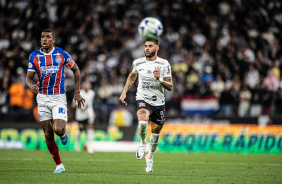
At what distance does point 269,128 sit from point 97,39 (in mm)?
9808

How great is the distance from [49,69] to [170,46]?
15015 millimetres

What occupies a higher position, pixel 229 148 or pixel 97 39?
pixel 97 39

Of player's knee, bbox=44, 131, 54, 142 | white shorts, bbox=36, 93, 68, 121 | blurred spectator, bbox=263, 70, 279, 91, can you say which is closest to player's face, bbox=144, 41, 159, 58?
white shorts, bbox=36, 93, 68, 121

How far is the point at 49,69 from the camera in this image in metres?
10.8

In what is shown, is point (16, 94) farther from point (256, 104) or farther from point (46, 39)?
point (46, 39)

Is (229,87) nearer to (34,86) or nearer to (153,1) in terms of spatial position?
(153,1)

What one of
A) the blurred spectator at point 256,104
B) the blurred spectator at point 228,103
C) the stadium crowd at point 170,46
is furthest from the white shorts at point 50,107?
the blurred spectator at point 256,104

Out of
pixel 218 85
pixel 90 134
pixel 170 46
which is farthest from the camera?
pixel 170 46

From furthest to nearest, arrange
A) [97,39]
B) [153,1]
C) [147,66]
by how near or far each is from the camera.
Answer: [153,1], [97,39], [147,66]

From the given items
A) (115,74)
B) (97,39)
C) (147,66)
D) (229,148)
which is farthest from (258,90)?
(147,66)

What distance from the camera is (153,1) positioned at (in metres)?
27.7

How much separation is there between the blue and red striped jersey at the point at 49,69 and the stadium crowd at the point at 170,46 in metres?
11.4

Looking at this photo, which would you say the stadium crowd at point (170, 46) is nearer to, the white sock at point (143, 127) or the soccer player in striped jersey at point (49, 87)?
the white sock at point (143, 127)

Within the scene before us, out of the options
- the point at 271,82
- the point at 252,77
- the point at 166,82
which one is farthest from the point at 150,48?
the point at 252,77
